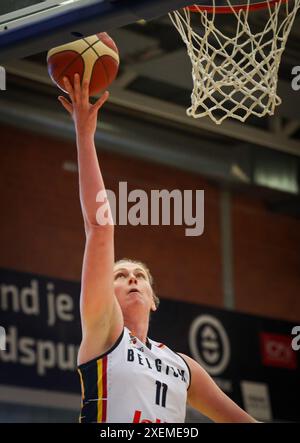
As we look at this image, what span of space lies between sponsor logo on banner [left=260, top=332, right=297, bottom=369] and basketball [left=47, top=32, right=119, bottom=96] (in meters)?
6.32

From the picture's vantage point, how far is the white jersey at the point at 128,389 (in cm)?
398

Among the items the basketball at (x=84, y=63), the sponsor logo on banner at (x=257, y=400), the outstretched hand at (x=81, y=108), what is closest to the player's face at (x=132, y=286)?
the outstretched hand at (x=81, y=108)

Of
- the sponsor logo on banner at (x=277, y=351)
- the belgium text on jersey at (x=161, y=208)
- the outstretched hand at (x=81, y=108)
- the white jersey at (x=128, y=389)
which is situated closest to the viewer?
the white jersey at (x=128, y=389)

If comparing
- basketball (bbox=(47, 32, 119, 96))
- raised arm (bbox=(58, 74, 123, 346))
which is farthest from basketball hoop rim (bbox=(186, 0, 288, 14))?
raised arm (bbox=(58, 74, 123, 346))

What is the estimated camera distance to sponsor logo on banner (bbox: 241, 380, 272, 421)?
968 cm

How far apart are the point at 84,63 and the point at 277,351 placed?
261 inches

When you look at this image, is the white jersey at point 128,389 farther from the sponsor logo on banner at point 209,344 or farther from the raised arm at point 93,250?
the sponsor logo on banner at point 209,344

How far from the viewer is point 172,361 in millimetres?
4270

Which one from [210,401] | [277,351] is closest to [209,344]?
[277,351]

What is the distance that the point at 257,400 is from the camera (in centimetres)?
974

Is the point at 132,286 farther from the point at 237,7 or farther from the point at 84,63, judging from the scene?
the point at 237,7

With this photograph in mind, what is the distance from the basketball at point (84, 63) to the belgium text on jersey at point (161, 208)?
3776mm

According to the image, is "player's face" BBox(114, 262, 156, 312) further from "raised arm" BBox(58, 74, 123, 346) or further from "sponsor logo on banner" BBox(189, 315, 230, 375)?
"sponsor logo on banner" BBox(189, 315, 230, 375)

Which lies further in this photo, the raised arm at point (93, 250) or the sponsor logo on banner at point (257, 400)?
the sponsor logo on banner at point (257, 400)
